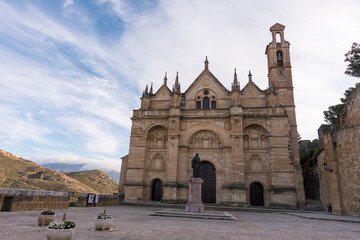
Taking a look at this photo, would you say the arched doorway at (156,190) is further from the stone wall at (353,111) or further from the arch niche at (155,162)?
the stone wall at (353,111)

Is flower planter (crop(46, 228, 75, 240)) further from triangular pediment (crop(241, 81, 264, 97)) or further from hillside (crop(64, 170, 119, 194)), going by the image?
hillside (crop(64, 170, 119, 194))

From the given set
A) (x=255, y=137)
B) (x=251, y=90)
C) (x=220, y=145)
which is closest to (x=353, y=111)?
(x=255, y=137)

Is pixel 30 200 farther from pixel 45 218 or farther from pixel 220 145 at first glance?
pixel 220 145

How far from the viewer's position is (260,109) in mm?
27375

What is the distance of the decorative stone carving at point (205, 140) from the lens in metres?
27.6

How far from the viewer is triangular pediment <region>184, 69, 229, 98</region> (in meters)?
30.6

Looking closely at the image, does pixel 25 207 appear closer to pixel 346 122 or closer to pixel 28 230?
pixel 28 230

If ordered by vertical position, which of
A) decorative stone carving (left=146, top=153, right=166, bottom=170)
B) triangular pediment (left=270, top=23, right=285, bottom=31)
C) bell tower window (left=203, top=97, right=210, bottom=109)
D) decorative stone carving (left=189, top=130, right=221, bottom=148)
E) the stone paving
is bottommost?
the stone paving

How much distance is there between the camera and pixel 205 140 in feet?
91.8

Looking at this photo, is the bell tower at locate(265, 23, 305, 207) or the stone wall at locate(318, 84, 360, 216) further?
the bell tower at locate(265, 23, 305, 207)

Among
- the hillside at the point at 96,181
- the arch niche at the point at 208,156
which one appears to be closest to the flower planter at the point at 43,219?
the arch niche at the point at 208,156

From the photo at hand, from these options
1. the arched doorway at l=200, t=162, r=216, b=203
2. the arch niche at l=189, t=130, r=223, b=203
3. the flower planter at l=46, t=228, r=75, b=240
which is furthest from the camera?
the arch niche at l=189, t=130, r=223, b=203

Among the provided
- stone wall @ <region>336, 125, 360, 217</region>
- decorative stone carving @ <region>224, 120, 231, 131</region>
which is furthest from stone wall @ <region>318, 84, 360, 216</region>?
decorative stone carving @ <region>224, 120, 231, 131</region>

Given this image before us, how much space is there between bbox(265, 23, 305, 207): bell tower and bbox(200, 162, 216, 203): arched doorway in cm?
880
